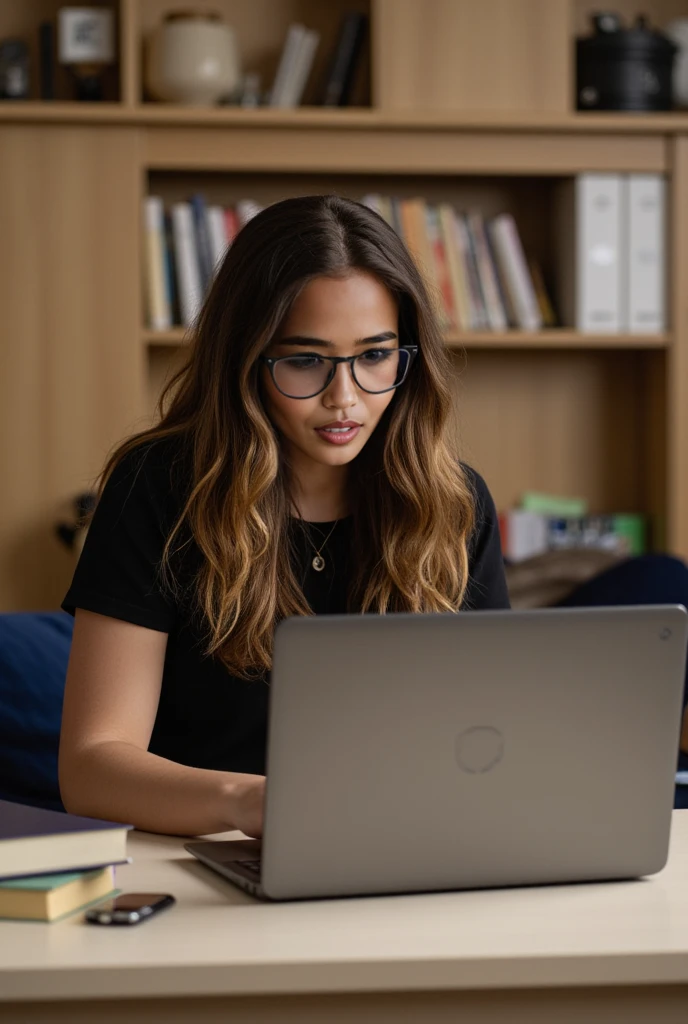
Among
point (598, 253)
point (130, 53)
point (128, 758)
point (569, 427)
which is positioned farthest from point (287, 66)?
point (128, 758)

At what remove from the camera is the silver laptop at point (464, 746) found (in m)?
0.90

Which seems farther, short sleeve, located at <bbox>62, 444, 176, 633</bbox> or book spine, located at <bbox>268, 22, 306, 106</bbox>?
book spine, located at <bbox>268, 22, 306, 106</bbox>

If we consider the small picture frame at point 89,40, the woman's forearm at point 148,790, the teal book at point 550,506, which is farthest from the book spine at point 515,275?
the woman's forearm at point 148,790

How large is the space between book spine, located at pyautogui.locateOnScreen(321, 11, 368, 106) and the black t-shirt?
1798 millimetres

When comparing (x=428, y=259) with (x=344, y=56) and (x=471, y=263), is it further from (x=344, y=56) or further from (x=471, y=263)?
(x=344, y=56)

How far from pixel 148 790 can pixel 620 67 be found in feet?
7.98

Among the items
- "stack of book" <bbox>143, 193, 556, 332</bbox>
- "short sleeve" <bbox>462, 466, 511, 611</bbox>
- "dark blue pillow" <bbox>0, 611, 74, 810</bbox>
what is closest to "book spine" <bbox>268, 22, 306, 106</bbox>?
"stack of book" <bbox>143, 193, 556, 332</bbox>

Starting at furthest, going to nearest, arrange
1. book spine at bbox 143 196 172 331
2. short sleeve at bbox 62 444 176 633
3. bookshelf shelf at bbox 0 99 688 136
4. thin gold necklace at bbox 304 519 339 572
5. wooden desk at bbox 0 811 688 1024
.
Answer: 1. book spine at bbox 143 196 172 331
2. bookshelf shelf at bbox 0 99 688 136
3. thin gold necklace at bbox 304 519 339 572
4. short sleeve at bbox 62 444 176 633
5. wooden desk at bbox 0 811 688 1024

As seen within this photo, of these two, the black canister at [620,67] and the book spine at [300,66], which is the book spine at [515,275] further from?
the book spine at [300,66]

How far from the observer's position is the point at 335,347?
1.40 meters

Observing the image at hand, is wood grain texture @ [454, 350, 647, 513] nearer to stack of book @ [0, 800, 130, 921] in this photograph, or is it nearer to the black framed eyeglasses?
the black framed eyeglasses

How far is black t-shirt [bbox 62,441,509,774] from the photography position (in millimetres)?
1364

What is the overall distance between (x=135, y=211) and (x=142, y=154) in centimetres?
13

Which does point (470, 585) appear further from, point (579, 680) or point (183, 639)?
point (579, 680)
